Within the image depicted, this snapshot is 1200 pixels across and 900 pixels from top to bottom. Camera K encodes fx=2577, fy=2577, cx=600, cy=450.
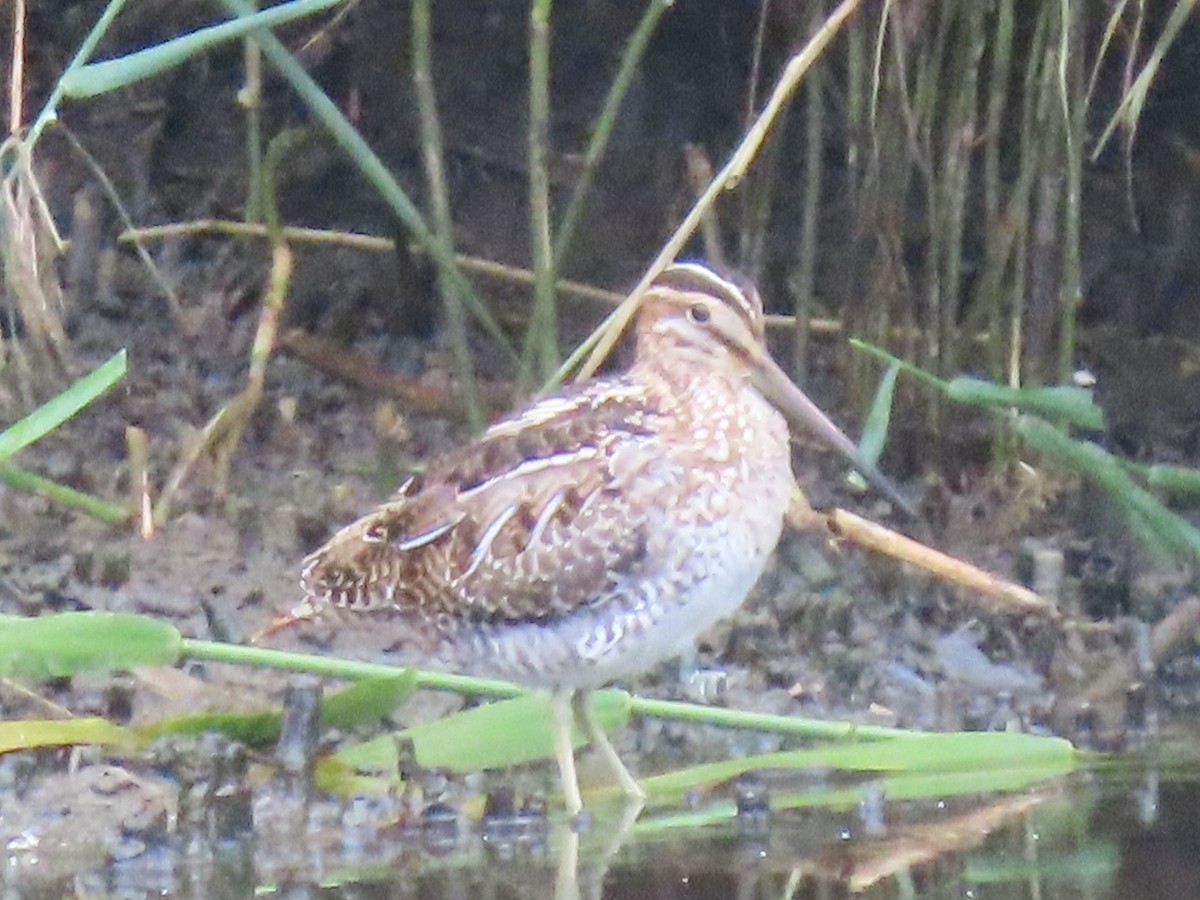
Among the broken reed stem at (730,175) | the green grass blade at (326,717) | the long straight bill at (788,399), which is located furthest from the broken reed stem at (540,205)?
the green grass blade at (326,717)

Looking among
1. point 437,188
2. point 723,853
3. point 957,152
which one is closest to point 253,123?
point 437,188

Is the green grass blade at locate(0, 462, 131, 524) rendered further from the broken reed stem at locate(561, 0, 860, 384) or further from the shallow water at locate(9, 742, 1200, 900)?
the broken reed stem at locate(561, 0, 860, 384)

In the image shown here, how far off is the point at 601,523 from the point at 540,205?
925 mm

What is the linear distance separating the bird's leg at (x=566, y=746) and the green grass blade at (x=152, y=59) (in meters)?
1.12

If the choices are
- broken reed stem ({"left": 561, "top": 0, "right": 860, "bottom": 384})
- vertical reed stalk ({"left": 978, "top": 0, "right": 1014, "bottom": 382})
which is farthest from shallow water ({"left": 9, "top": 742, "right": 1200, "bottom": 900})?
vertical reed stalk ({"left": 978, "top": 0, "right": 1014, "bottom": 382})

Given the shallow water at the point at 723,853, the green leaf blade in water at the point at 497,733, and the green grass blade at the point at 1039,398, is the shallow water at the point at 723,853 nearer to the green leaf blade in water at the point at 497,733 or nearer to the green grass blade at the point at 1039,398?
the green leaf blade in water at the point at 497,733

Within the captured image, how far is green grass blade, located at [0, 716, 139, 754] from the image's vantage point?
3.90 m

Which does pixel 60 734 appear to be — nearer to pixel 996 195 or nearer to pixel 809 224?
pixel 809 224

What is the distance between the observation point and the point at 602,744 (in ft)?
13.1

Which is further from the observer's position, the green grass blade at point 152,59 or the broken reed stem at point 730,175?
the broken reed stem at point 730,175

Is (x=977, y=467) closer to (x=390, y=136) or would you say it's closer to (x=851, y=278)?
(x=851, y=278)

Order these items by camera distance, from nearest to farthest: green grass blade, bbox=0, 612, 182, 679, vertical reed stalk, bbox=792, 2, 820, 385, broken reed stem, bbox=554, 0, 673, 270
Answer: green grass blade, bbox=0, 612, 182, 679, broken reed stem, bbox=554, 0, 673, 270, vertical reed stalk, bbox=792, 2, 820, 385

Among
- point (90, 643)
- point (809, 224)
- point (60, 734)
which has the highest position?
point (809, 224)

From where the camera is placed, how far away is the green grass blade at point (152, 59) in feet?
12.1
